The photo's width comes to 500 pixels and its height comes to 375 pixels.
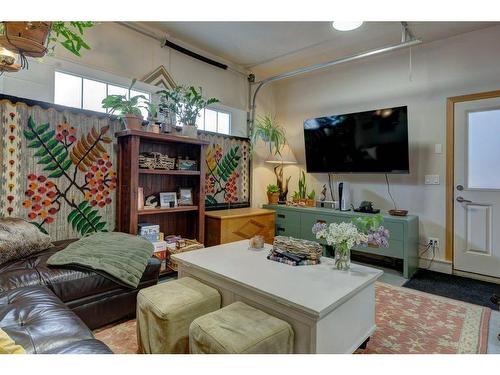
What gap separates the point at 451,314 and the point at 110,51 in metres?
3.87

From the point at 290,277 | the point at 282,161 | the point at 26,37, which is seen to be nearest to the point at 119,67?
the point at 26,37

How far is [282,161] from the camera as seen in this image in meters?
4.14

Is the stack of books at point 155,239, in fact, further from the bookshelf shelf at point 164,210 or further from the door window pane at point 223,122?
the door window pane at point 223,122

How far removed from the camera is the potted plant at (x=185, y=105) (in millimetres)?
3055

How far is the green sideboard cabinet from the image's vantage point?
2.98 metres

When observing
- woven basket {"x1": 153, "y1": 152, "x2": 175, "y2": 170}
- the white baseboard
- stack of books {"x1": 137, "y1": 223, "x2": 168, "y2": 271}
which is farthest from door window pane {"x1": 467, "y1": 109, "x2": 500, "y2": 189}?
stack of books {"x1": 137, "y1": 223, "x2": 168, "y2": 271}

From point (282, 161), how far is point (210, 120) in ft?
3.94

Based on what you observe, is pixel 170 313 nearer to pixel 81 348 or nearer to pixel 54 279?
pixel 81 348

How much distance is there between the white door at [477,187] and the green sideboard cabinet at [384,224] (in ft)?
1.53

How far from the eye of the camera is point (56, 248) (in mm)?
2121

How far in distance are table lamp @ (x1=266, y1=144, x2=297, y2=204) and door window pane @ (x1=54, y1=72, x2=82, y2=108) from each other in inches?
98.9

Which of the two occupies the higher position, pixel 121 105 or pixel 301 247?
pixel 121 105
